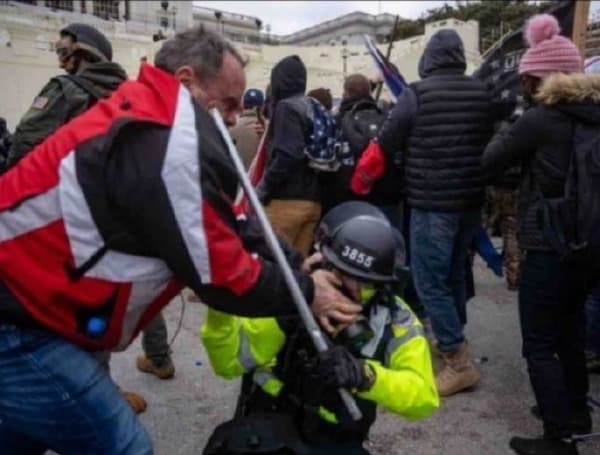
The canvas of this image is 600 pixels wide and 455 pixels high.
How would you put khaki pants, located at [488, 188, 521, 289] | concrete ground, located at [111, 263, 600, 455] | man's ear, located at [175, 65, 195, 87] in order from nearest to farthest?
man's ear, located at [175, 65, 195, 87], concrete ground, located at [111, 263, 600, 455], khaki pants, located at [488, 188, 521, 289]

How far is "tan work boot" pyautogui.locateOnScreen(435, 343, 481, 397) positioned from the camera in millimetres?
3744

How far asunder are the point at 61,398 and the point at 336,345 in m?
0.73

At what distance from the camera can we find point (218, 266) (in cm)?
158

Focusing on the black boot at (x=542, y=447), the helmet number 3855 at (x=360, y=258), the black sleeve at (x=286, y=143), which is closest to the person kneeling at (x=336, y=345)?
the helmet number 3855 at (x=360, y=258)

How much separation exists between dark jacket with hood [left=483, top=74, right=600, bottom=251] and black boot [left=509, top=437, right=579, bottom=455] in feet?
2.88

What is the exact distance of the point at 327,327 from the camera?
188 centimetres

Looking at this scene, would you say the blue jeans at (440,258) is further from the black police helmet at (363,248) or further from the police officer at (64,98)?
the police officer at (64,98)

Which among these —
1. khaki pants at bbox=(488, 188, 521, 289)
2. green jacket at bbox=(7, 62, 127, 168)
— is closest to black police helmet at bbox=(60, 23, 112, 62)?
green jacket at bbox=(7, 62, 127, 168)

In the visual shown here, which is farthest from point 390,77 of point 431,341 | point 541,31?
point 431,341

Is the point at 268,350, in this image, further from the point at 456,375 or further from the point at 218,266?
the point at 456,375

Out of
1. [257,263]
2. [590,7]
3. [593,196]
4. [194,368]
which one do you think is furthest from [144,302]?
[590,7]

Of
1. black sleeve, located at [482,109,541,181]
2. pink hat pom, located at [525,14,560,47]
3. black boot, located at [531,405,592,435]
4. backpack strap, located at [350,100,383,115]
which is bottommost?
black boot, located at [531,405,592,435]

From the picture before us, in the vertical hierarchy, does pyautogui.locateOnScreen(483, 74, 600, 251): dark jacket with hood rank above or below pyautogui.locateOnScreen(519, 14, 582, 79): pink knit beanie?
below

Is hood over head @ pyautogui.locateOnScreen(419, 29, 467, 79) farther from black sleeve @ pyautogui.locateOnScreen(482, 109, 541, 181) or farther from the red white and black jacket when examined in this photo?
the red white and black jacket
